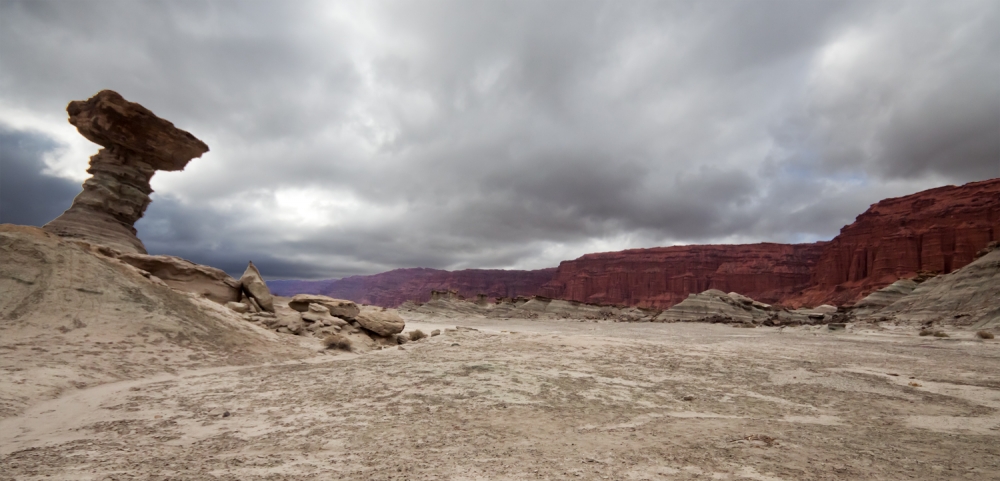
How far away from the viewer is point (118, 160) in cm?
2380

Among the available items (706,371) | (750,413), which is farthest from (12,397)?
(706,371)

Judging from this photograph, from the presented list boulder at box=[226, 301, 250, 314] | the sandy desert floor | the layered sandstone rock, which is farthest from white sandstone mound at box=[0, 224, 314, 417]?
the layered sandstone rock

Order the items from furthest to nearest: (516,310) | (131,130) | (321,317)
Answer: (516,310) → (131,130) → (321,317)

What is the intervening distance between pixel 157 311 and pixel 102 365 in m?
2.93

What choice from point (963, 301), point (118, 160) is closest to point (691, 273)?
point (963, 301)

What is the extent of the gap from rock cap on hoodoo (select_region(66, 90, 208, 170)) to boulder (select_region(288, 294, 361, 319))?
606 inches

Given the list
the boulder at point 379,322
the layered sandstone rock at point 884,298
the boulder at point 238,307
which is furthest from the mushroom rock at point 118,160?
the layered sandstone rock at point 884,298

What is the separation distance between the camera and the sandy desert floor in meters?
3.66

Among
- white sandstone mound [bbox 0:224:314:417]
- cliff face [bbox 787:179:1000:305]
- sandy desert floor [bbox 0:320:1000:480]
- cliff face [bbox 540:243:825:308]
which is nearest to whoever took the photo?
sandy desert floor [bbox 0:320:1000:480]

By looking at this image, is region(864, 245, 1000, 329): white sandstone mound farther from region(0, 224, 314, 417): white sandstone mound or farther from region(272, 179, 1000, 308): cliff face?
region(272, 179, 1000, 308): cliff face

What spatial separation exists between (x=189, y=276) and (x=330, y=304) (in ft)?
18.8

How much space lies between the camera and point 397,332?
15.9 metres

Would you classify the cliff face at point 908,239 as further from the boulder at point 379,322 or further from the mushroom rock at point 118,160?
the mushroom rock at point 118,160

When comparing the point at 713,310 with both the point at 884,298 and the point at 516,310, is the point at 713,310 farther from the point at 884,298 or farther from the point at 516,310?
the point at 516,310
